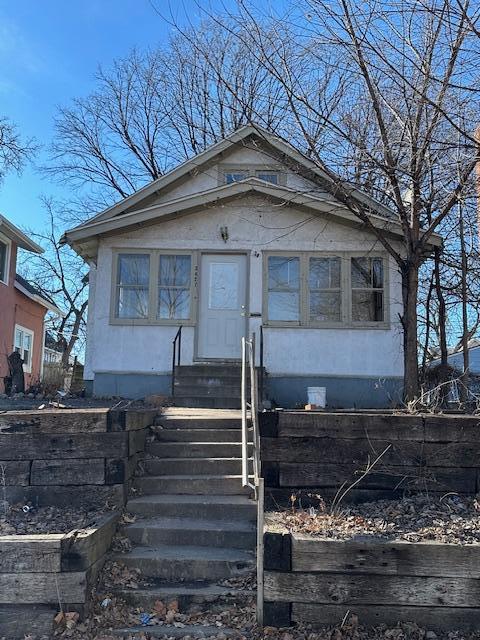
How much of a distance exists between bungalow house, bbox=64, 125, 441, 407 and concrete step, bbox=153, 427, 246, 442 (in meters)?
3.75

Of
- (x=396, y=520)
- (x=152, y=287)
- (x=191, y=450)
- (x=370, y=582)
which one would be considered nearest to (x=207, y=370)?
(x=152, y=287)

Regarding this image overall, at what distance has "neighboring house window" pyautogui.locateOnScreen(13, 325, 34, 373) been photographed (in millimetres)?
19300

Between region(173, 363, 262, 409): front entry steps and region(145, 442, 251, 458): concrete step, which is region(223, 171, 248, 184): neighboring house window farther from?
region(145, 442, 251, 458): concrete step

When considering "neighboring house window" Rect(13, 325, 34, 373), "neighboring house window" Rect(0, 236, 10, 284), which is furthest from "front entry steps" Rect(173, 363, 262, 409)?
"neighboring house window" Rect(13, 325, 34, 373)

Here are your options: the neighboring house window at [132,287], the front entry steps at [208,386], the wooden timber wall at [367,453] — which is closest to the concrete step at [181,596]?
the wooden timber wall at [367,453]

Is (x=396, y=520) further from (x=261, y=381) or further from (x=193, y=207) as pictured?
(x=193, y=207)

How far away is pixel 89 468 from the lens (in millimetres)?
4875

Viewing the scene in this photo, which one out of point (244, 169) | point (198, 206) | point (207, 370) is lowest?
point (207, 370)

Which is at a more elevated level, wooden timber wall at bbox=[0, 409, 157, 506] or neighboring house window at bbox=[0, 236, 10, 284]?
neighboring house window at bbox=[0, 236, 10, 284]

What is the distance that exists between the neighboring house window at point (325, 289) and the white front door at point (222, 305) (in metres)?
1.23

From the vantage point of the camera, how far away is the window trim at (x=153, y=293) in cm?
1030

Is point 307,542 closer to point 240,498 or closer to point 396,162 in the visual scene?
point 240,498

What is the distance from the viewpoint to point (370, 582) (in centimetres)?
381

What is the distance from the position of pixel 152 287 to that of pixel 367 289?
12.9ft
